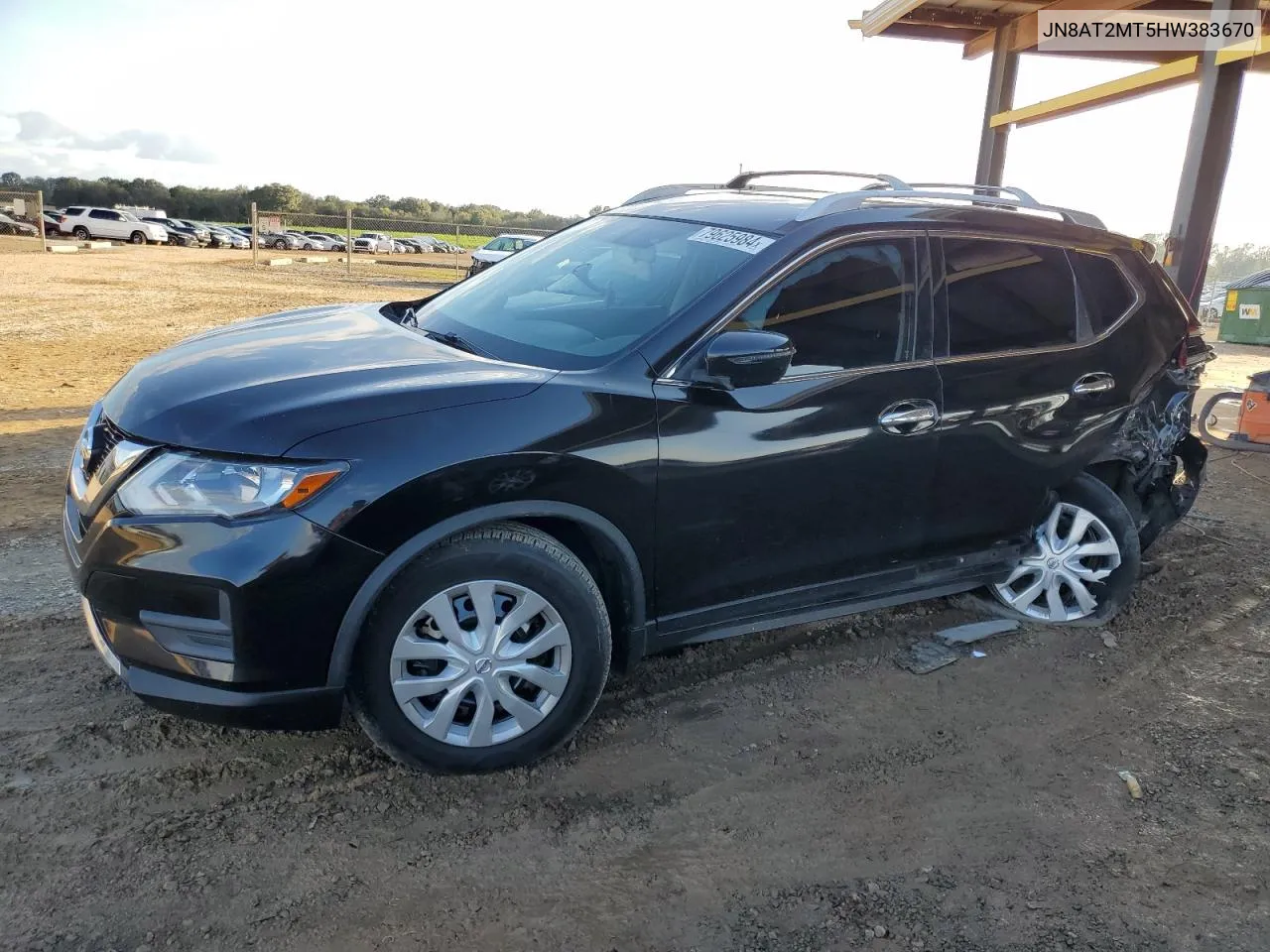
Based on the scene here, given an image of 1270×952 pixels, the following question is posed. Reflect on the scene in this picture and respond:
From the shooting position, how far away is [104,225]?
140 feet

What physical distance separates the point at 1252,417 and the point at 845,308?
6.27 meters

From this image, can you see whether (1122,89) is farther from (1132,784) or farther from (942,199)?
(1132,784)

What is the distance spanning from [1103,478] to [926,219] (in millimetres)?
→ 1717

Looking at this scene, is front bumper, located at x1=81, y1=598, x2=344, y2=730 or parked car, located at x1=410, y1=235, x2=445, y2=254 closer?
front bumper, located at x1=81, y1=598, x2=344, y2=730

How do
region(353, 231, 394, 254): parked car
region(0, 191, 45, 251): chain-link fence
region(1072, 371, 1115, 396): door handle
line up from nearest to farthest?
region(1072, 371, 1115, 396): door handle
region(0, 191, 45, 251): chain-link fence
region(353, 231, 394, 254): parked car

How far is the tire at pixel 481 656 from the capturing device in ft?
9.01

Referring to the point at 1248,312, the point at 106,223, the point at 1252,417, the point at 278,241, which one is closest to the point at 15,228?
the point at 106,223

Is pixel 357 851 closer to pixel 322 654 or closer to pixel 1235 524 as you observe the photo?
pixel 322 654

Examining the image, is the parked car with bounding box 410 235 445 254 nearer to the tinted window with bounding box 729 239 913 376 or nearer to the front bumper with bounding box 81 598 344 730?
the tinted window with bounding box 729 239 913 376

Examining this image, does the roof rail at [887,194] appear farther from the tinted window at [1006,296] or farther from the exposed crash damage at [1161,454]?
the exposed crash damage at [1161,454]

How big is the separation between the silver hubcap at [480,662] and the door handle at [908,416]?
1457 millimetres

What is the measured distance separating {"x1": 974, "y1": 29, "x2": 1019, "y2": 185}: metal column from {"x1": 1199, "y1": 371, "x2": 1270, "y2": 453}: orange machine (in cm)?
361

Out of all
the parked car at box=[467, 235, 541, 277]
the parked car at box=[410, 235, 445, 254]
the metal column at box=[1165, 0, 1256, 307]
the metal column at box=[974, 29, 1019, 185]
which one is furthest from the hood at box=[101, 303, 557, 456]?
the parked car at box=[410, 235, 445, 254]

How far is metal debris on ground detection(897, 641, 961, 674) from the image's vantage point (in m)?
3.93
